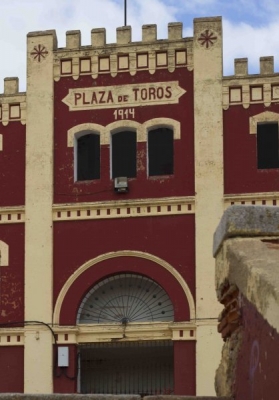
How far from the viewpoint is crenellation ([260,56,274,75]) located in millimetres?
24078

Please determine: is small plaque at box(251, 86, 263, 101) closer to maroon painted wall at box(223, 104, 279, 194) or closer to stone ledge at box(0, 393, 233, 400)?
maroon painted wall at box(223, 104, 279, 194)

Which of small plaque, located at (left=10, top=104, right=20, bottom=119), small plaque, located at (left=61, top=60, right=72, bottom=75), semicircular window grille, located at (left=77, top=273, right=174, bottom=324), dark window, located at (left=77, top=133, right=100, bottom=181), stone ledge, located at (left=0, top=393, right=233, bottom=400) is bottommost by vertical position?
stone ledge, located at (left=0, top=393, right=233, bottom=400)

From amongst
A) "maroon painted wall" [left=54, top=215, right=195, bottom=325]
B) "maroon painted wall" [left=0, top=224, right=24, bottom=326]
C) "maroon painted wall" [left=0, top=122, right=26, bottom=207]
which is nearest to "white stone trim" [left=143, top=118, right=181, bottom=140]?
"maroon painted wall" [left=54, top=215, right=195, bottom=325]

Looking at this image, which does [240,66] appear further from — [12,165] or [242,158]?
[12,165]

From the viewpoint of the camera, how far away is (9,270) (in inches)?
953

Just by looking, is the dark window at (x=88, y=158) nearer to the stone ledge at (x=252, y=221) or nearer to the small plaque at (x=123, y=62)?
the small plaque at (x=123, y=62)

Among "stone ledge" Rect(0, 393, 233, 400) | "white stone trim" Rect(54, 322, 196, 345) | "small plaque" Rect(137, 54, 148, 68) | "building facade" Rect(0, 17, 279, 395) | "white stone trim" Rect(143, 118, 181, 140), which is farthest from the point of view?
"small plaque" Rect(137, 54, 148, 68)

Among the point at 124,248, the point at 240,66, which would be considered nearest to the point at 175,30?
the point at 240,66

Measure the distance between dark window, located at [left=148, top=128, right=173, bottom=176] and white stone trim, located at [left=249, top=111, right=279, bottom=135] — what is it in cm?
208

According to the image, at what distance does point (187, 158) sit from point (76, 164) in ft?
9.61

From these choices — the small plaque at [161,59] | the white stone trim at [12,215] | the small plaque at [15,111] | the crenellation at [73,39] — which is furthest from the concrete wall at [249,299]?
the crenellation at [73,39]

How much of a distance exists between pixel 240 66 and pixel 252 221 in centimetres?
1700

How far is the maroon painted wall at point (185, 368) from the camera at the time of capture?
22.7 metres

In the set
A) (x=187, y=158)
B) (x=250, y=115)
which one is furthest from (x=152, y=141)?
(x=250, y=115)
